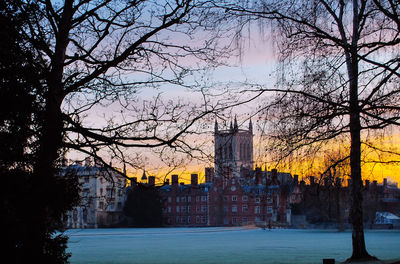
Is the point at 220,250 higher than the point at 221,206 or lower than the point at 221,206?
lower

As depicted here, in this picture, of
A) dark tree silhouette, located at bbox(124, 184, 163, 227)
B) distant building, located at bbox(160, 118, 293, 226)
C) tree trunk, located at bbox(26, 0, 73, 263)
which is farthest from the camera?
distant building, located at bbox(160, 118, 293, 226)

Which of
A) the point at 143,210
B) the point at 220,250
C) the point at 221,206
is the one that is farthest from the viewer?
the point at 221,206

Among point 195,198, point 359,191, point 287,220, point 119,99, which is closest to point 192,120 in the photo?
point 119,99

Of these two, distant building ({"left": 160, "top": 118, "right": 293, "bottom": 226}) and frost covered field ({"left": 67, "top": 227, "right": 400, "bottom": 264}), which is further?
distant building ({"left": 160, "top": 118, "right": 293, "bottom": 226})

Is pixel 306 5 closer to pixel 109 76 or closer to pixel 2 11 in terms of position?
pixel 109 76

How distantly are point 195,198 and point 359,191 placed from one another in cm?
8207

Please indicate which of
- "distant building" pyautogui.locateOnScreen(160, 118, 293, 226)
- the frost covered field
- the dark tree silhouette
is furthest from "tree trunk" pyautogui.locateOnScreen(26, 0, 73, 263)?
"distant building" pyautogui.locateOnScreen(160, 118, 293, 226)

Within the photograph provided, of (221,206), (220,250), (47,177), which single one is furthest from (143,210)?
(47,177)

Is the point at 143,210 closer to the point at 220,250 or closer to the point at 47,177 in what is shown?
the point at 220,250

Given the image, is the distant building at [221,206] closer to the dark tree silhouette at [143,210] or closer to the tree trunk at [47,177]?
the dark tree silhouette at [143,210]

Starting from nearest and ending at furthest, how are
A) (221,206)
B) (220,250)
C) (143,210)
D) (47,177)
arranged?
(47,177) → (220,250) → (143,210) → (221,206)

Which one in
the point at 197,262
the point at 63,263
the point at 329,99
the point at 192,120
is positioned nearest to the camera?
the point at 329,99

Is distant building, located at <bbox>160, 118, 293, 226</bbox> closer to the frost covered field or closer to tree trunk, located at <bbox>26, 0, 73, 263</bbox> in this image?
the frost covered field

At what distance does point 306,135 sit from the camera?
7.91 metres
